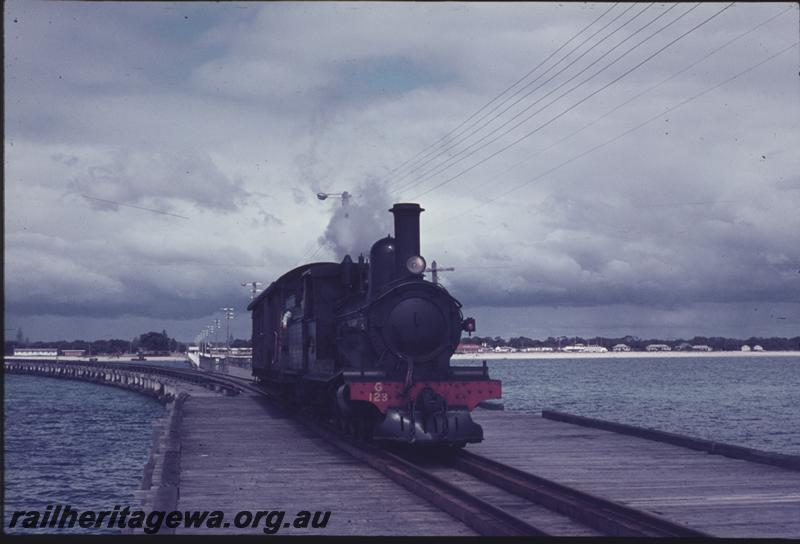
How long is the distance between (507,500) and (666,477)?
116 inches

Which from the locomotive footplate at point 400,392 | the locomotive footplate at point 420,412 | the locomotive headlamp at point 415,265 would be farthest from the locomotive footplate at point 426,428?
the locomotive headlamp at point 415,265

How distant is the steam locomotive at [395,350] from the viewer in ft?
49.8

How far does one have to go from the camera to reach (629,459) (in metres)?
15.1

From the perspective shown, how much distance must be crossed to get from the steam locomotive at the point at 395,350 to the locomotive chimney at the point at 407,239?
2 cm

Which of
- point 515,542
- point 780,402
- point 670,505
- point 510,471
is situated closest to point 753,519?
point 670,505

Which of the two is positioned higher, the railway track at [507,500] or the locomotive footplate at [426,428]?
the locomotive footplate at [426,428]

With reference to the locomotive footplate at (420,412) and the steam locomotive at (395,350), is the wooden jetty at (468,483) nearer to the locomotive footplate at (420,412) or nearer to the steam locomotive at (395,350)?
the locomotive footplate at (420,412)

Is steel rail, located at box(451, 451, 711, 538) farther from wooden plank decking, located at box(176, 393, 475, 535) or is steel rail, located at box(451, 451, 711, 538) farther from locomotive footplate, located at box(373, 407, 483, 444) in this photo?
wooden plank decking, located at box(176, 393, 475, 535)

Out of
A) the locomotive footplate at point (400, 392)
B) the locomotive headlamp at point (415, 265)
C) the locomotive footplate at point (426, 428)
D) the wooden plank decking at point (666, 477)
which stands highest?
the locomotive headlamp at point (415, 265)

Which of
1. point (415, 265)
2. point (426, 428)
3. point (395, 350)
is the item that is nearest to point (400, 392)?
point (426, 428)

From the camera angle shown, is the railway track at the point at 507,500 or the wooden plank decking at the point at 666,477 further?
the wooden plank decking at the point at 666,477

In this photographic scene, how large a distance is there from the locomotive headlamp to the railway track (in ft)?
11.0

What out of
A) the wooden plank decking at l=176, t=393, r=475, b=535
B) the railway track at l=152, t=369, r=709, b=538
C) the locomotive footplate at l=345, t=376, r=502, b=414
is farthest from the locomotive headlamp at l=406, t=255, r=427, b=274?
the wooden plank decking at l=176, t=393, r=475, b=535

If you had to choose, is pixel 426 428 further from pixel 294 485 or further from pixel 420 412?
pixel 294 485
